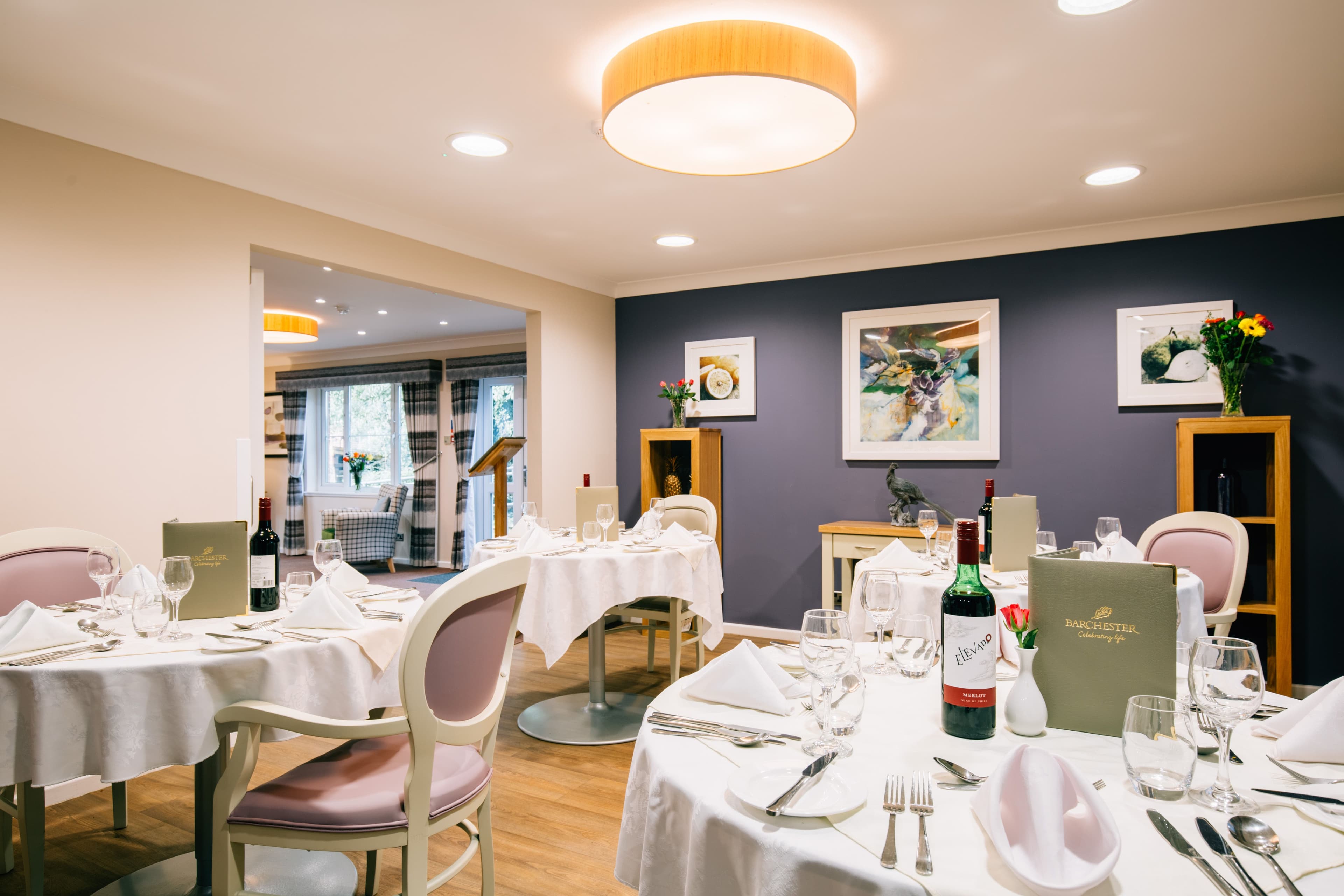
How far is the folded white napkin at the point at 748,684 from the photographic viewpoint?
4.21ft

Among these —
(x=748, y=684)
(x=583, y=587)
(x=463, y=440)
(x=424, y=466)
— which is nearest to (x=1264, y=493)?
(x=583, y=587)

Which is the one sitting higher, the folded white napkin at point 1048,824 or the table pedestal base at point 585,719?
the folded white napkin at point 1048,824

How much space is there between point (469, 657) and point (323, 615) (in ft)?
1.55

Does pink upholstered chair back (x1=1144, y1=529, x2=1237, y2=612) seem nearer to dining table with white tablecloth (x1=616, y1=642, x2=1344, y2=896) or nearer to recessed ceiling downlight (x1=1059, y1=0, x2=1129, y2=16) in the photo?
recessed ceiling downlight (x1=1059, y1=0, x2=1129, y2=16)

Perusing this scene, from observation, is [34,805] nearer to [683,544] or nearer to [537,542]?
[537,542]

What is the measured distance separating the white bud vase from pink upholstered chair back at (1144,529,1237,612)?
2.82 m

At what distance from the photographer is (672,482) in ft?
18.8

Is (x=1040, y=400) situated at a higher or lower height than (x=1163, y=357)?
lower

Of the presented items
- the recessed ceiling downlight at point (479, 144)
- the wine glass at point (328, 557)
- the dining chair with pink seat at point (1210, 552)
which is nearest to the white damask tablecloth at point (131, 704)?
the wine glass at point (328, 557)

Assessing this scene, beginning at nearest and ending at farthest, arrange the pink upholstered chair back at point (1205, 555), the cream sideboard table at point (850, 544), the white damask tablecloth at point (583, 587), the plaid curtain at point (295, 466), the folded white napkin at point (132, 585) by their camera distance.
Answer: the folded white napkin at point (132, 585) → the white damask tablecloth at point (583, 587) → the pink upholstered chair back at point (1205, 555) → the cream sideboard table at point (850, 544) → the plaid curtain at point (295, 466)

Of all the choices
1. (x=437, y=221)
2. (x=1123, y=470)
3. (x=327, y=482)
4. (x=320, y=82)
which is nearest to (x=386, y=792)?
(x=320, y=82)

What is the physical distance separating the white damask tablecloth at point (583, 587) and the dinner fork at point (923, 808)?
2.37 meters

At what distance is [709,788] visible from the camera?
988 mm

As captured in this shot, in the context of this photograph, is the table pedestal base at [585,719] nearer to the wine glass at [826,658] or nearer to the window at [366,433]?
the wine glass at [826,658]
